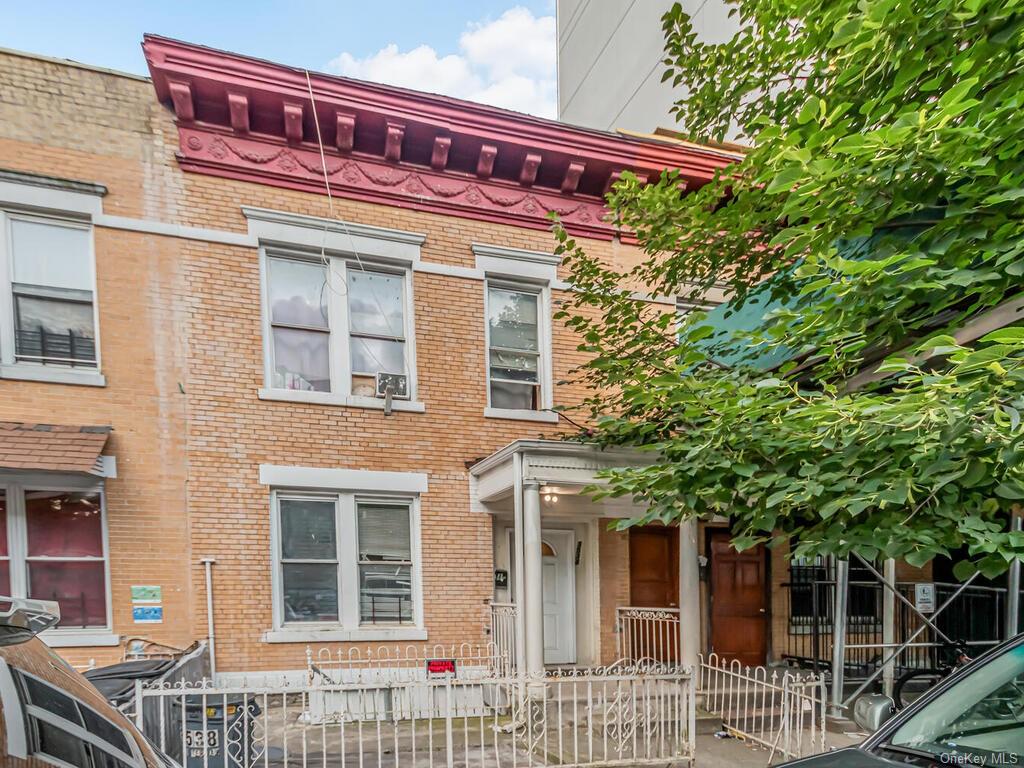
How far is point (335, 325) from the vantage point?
8.36 metres

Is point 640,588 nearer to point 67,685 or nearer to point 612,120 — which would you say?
point 67,685

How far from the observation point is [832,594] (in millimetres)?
9477

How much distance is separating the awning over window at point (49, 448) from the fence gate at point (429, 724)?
2.82 meters

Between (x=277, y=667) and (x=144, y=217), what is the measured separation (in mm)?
6014

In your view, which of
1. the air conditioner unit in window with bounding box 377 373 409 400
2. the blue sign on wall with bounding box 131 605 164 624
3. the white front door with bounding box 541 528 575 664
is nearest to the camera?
the blue sign on wall with bounding box 131 605 164 624

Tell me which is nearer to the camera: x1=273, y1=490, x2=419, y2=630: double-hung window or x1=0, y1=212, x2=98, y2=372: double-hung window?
x1=0, y1=212, x2=98, y2=372: double-hung window

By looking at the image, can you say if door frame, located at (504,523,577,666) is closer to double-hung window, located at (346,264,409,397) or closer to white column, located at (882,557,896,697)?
double-hung window, located at (346,264,409,397)

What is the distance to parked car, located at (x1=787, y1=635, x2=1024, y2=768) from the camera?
263cm

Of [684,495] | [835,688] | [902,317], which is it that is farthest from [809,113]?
[835,688]

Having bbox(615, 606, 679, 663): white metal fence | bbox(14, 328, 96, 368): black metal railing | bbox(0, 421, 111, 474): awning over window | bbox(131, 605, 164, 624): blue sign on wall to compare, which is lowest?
bbox(615, 606, 679, 663): white metal fence

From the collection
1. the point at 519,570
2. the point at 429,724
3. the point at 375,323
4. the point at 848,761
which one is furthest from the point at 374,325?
the point at 848,761

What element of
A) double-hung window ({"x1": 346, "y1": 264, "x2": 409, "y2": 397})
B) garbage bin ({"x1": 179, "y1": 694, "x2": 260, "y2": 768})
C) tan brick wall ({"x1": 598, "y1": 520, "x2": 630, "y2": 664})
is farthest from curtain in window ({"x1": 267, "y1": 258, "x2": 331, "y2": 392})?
tan brick wall ({"x1": 598, "y1": 520, "x2": 630, "y2": 664})

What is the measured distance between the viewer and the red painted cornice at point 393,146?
7719 mm

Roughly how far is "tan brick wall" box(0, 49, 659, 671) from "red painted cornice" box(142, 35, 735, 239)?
38 centimetres
